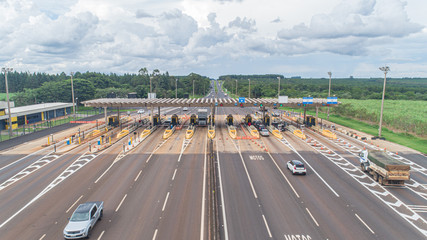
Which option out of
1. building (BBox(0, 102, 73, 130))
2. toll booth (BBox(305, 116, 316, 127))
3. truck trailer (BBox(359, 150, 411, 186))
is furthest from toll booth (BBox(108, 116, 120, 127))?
truck trailer (BBox(359, 150, 411, 186))

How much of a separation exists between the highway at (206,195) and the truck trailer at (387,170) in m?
0.85

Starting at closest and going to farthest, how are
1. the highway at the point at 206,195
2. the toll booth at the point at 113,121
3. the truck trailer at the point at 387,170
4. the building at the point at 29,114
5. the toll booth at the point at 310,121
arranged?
the highway at the point at 206,195 → the truck trailer at the point at 387,170 → the building at the point at 29,114 → the toll booth at the point at 310,121 → the toll booth at the point at 113,121

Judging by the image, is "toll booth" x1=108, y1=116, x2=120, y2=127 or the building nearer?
the building

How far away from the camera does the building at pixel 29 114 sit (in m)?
59.2

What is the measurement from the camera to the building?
5922cm

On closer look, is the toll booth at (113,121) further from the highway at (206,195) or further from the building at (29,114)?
the highway at (206,195)

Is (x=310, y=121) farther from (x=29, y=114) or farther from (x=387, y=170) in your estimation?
(x=29, y=114)

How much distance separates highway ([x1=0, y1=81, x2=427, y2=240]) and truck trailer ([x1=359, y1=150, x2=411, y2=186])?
845 millimetres

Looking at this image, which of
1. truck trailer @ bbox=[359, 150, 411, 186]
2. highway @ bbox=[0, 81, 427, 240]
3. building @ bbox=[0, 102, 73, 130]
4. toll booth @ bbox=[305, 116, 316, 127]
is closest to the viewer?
highway @ bbox=[0, 81, 427, 240]

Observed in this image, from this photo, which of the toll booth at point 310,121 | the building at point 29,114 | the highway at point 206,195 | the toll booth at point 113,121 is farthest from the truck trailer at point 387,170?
the building at point 29,114

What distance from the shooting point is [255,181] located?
97.3 feet

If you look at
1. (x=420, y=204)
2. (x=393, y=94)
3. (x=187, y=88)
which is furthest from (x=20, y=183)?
(x=393, y=94)

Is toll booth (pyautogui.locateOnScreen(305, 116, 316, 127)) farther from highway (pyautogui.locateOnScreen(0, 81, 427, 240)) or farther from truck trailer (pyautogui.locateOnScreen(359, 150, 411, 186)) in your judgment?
truck trailer (pyautogui.locateOnScreen(359, 150, 411, 186))

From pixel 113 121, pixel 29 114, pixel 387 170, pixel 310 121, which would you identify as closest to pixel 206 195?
pixel 387 170
